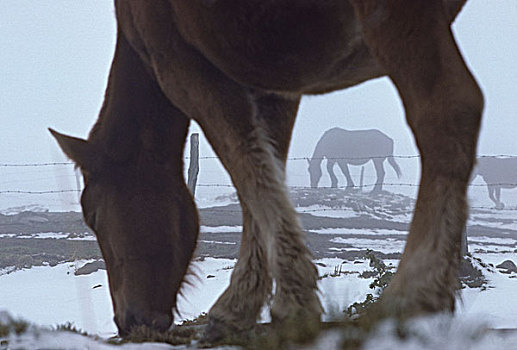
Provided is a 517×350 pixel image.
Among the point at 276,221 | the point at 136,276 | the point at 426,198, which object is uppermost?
the point at 426,198

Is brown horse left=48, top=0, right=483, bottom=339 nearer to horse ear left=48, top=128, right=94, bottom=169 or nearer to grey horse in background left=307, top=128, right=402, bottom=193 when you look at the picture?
horse ear left=48, top=128, right=94, bottom=169

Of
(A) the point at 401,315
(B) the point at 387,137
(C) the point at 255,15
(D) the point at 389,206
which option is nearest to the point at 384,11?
(C) the point at 255,15

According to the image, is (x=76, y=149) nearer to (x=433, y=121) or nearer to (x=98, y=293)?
(x=433, y=121)

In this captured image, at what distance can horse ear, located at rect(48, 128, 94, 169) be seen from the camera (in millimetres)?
3057

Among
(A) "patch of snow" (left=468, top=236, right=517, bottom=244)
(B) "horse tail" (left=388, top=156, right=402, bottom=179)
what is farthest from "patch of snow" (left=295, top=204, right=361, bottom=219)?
(A) "patch of snow" (left=468, top=236, right=517, bottom=244)

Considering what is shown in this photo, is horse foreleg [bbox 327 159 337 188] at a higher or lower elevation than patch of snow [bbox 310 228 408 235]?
higher

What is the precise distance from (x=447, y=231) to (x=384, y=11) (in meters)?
0.72

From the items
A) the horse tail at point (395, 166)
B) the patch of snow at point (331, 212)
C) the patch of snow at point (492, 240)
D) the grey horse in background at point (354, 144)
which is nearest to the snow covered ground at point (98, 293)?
the patch of snow at point (492, 240)

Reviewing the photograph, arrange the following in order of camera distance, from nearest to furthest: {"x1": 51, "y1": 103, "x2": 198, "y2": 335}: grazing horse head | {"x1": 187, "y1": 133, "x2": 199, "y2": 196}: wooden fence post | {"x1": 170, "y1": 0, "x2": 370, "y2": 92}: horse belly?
{"x1": 170, "y1": 0, "x2": 370, "y2": 92}: horse belly < {"x1": 51, "y1": 103, "x2": 198, "y2": 335}: grazing horse head < {"x1": 187, "y1": 133, "x2": 199, "y2": 196}: wooden fence post

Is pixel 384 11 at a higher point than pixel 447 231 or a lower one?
higher

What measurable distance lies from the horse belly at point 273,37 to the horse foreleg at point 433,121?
13.3 inches

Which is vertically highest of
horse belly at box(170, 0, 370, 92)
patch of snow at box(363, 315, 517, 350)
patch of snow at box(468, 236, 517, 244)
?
horse belly at box(170, 0, 370, 92)

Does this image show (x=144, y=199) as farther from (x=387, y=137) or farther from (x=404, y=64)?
(x=387, y=137)

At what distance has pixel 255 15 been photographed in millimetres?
2143
